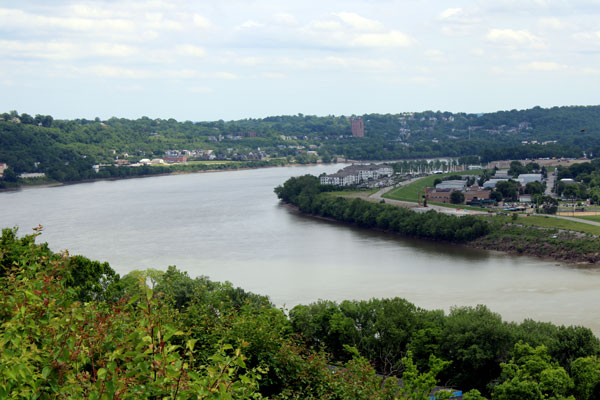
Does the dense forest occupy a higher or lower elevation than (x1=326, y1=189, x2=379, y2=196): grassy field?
→ higher

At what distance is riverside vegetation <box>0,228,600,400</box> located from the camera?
1.42 meters

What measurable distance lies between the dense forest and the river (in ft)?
46.7

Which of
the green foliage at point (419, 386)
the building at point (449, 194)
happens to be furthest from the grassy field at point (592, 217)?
the green foliage at point (419, 386)

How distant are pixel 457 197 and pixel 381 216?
13.1 ft

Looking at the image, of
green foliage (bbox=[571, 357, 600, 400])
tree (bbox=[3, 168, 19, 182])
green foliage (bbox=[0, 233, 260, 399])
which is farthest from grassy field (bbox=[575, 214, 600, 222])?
tree (bbox=[3, 168, 19, 182])

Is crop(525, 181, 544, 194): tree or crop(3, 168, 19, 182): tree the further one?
crop(3, 168, 19, 182): tree

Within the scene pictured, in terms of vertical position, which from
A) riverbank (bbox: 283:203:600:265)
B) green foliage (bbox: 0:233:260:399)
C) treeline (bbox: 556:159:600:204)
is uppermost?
green foliage (bbox: 0:233:260:399)

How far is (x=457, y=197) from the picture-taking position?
18.1 meters

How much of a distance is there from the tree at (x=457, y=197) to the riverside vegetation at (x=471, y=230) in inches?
111

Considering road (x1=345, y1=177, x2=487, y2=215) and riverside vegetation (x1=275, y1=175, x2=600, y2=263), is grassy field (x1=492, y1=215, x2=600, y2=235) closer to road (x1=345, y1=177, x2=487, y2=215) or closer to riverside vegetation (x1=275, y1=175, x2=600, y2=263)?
riverside vegetation (x1=275, y1=175, x2=600, y2=263)

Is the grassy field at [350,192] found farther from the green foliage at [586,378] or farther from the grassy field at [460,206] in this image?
the green foliage at [586,378]

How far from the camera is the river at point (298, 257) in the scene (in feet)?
27.8

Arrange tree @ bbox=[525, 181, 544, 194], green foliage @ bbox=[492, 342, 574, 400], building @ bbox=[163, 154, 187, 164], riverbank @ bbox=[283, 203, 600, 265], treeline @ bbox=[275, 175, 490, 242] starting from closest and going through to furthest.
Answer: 1. green foliage @ bbox=[492, 342, 574, 400]
2. riverbank @ bbox=[283, 203, 600, 265]
3. treeline @ bbox=[275, 175, 490, 242]
4. tree @ bbox=[525, 181, 544, 194]
5. building @ bbox=[163, 154, 187, 164]

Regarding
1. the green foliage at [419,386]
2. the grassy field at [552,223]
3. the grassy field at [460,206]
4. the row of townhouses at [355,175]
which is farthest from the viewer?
the row of townhouses at [355,175]
